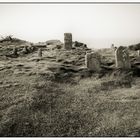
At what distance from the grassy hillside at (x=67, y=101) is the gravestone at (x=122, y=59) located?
0.87m

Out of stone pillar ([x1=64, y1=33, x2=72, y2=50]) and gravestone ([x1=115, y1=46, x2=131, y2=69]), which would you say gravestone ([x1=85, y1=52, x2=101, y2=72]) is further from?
stone pillar ([x1=64, y1=33, x2=72, y2=50])

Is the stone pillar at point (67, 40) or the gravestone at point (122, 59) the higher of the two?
the stone pillar at point (67, 40)

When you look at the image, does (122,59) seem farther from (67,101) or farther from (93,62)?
(67,101)

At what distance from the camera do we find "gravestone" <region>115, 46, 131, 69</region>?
22406mm

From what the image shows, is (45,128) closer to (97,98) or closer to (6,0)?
(97,98)

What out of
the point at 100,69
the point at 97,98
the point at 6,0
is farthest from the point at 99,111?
the point at 6,0

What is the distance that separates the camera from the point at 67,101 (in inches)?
630

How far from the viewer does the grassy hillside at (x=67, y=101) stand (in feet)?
42.5

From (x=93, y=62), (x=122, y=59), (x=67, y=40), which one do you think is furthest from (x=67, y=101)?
(x=67, y=40)

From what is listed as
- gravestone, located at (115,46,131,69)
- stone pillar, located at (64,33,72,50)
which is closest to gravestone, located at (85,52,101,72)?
gravestone, located at (115,46,131,69)

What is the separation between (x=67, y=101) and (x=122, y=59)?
955 cm

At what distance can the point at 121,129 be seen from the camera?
1267 centimetres

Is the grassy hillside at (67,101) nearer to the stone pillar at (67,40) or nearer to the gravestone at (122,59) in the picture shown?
the gravestone at (122,59)

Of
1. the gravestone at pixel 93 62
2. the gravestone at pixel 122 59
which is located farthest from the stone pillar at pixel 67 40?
the gravestone at pixel 122 59
